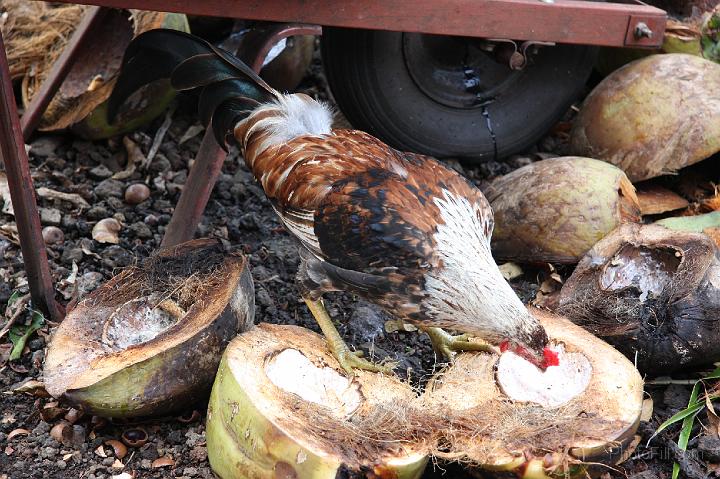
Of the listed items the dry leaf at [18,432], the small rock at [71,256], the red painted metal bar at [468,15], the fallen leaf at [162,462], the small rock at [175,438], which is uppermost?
the red painted metal bar at [468,15]

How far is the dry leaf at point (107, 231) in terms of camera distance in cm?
437

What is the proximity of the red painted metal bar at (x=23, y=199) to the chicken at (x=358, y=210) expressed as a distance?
0.60 metres

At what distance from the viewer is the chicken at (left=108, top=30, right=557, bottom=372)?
3.15 meters

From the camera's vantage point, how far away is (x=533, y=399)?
3.17 m

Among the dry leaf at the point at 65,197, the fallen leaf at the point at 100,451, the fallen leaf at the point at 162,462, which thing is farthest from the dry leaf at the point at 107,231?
the fallen leaf at the point at 162,462

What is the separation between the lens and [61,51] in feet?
16.9

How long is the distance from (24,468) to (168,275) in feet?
3.16

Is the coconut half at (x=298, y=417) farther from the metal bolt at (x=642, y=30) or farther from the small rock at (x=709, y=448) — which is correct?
the metal bolt at (x=642, y=30)

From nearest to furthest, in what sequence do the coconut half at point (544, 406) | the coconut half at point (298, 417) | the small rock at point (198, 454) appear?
the coconut half at point (298, 417)
the coconut half at point (544, 406)
the small rock at point (198, 454)

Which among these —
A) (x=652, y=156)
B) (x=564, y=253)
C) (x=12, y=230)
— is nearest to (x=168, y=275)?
(x=12, y=230)

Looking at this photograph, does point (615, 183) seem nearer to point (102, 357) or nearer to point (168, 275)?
point (168, 275)

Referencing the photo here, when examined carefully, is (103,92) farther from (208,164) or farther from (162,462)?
(162,462)

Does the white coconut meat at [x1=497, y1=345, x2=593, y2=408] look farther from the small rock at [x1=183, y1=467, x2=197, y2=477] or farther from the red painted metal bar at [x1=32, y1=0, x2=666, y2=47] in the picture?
the red painted metal bar at [x1=32, y1=0, x2=666, y2=47]

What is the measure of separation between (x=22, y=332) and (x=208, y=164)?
116cm
